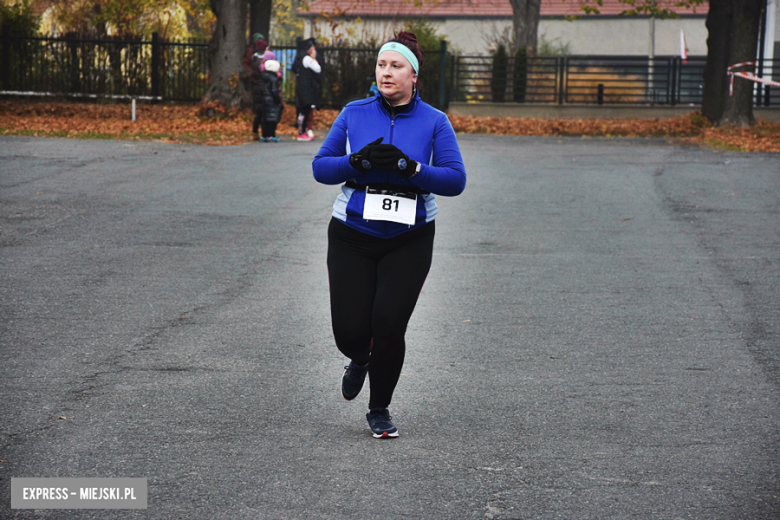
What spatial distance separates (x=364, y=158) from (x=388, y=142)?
0.28 meters

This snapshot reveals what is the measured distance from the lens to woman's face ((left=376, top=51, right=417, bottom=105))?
430cm

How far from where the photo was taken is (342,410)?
4.95 m

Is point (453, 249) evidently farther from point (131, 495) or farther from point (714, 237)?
point (131, 495)

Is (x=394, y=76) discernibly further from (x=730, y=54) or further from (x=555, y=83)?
(x=555, y=83)

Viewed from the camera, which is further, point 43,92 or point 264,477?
point 43,92

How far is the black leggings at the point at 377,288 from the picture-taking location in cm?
436

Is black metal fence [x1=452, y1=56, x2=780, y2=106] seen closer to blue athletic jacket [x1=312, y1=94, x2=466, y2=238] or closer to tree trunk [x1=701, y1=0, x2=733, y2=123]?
tree trunk [x1=701, y1=0, x2=733, y2=123]

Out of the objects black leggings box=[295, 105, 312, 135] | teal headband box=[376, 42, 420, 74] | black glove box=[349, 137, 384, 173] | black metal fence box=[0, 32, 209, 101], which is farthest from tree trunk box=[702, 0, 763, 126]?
black glove box=[349, 137, 384, 173]

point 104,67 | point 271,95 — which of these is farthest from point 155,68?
point 271,95

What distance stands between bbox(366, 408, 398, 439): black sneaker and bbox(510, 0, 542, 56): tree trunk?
3190 cm

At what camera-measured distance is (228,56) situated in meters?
23.9

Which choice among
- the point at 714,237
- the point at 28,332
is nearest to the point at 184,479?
the point at 28,332

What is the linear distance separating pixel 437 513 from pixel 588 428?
1320 mm

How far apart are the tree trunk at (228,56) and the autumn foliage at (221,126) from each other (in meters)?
0.39
